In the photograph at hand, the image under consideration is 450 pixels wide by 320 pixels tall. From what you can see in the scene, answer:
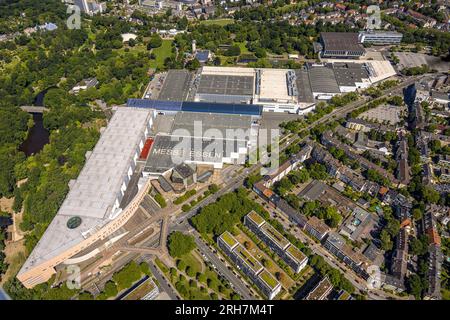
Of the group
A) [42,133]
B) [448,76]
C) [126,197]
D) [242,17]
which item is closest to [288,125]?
[126,197]

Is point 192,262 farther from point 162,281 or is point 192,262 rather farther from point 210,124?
point 210,124

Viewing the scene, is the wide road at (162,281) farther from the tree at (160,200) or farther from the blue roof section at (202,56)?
the blue roof section at (202,56)

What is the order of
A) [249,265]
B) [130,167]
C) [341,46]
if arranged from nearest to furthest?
[249,265] < [130,167] < [341,46]

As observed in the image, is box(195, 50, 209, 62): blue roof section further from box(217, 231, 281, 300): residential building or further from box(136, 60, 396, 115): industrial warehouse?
box(217, 231, 281, 300): residential building

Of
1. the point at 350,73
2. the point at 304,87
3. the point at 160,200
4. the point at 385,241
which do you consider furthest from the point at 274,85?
the point at 385,241

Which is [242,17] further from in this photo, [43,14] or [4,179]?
[4,179]

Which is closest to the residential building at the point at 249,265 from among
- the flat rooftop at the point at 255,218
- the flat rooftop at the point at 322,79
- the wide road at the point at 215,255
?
the wide road at the point at 215,255
